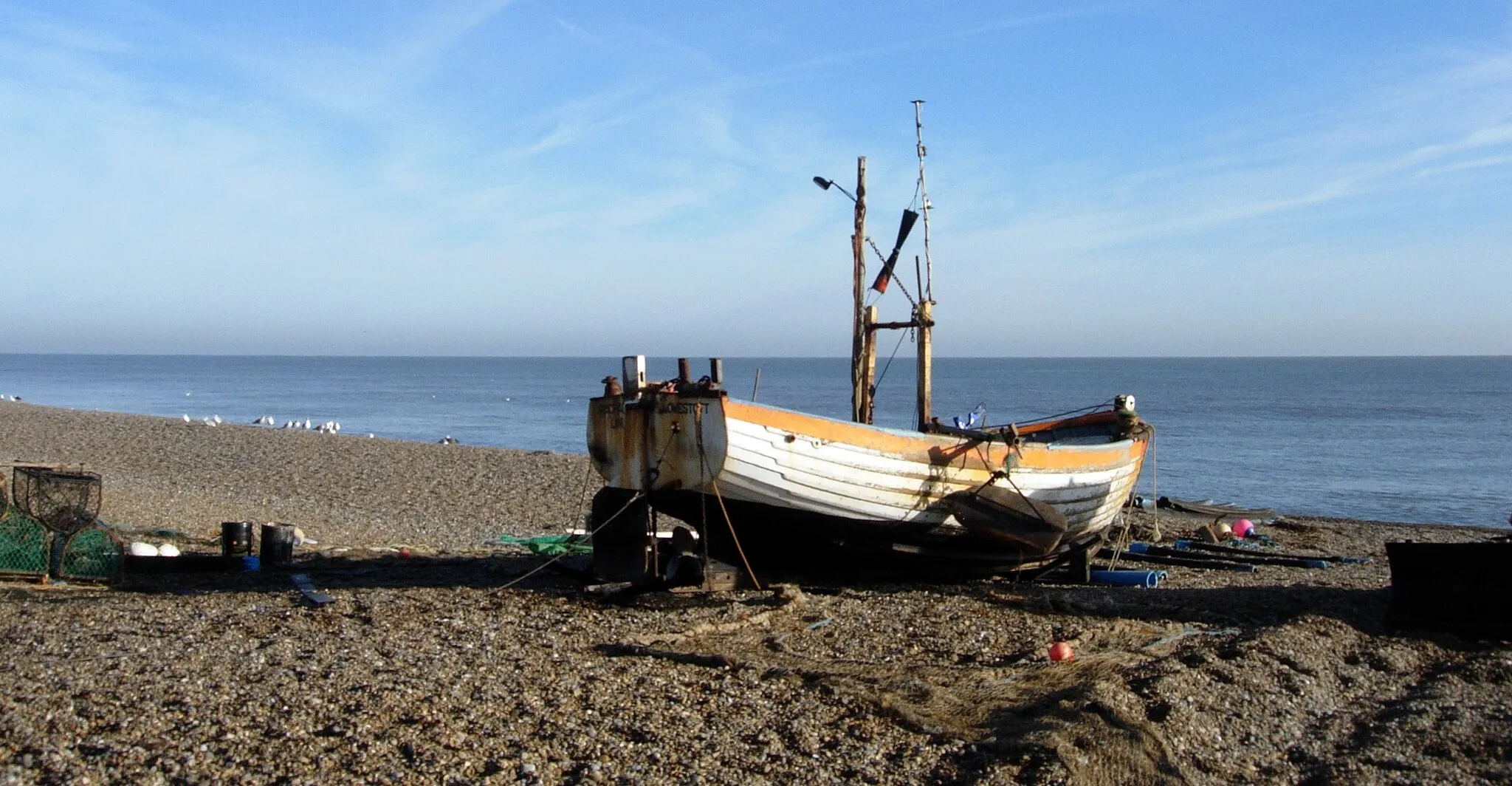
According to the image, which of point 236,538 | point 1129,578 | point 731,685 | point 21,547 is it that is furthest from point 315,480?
point 731,685

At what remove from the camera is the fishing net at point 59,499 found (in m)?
11.1

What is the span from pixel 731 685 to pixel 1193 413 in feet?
216

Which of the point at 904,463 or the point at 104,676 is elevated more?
the point at 904,463

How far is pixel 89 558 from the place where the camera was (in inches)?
429

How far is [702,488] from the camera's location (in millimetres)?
10656

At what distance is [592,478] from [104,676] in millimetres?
17891

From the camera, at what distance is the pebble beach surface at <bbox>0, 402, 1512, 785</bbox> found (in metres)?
6.00

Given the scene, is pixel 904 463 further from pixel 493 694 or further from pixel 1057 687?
pixel 493 694

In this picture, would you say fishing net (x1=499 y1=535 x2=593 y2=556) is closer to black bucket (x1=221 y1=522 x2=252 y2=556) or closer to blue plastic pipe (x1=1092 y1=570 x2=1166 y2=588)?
black bucket (x1=221 y1=522 x2=252 y2=556)

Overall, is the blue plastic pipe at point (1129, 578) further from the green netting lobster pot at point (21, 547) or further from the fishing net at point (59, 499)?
the green netting lobster pot at point (21, 547)

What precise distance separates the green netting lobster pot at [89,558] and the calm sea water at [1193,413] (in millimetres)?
14882

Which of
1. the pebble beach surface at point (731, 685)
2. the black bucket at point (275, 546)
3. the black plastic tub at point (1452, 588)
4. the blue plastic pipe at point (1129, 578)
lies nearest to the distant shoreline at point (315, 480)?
the black bucket at point (275, 546)

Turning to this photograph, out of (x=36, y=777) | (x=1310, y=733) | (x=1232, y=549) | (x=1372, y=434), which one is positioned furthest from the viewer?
(x=1372, y=434)

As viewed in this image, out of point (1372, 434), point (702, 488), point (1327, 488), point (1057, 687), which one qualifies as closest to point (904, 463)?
point (702, 488)
